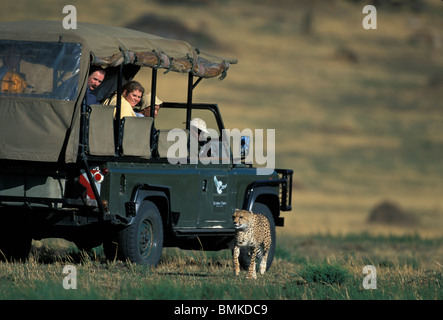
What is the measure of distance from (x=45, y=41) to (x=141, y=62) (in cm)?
118

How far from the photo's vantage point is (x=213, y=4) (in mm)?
60062

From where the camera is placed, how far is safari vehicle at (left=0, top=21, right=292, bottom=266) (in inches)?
449

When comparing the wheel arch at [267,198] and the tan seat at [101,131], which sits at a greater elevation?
the tan seat at [101,131]

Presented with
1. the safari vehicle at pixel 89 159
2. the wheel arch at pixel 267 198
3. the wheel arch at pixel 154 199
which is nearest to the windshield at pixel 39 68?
the safari vehicle at pixel 89 159

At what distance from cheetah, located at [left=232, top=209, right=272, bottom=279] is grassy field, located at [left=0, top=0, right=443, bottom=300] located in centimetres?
151

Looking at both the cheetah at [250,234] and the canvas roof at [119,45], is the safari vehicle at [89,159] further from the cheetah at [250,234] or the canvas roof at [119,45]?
the cheetah at [250,234]

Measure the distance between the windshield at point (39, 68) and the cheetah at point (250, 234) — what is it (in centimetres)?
235

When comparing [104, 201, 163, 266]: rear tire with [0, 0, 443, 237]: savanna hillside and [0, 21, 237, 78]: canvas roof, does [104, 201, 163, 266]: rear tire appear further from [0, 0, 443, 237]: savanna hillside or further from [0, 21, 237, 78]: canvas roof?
[0, 0, 443, 237]: savanna hillside

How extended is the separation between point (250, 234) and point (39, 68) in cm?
299

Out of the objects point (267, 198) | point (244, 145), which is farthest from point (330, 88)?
point (244, 145)

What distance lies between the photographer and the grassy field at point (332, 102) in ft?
102

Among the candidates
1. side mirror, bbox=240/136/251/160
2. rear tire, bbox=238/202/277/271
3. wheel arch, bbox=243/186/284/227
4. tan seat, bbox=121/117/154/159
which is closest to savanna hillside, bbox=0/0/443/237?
wheel arch, bbox=243/186/284/227

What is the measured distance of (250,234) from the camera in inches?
497
